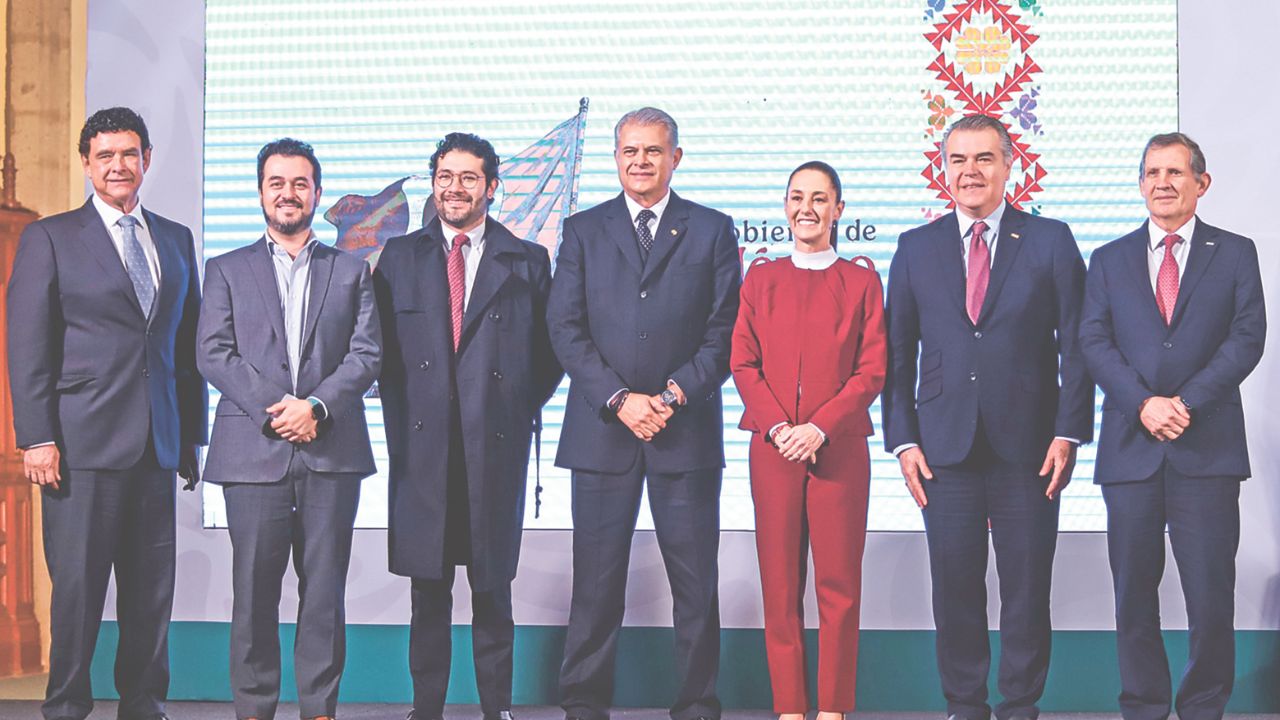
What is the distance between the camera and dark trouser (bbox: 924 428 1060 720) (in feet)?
11.8

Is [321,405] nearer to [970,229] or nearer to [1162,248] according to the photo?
[970,229]

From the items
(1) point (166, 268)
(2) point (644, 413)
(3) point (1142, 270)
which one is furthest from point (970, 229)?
(1) point (166, 268)

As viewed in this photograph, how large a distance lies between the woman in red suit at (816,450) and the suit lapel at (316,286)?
1.23 meters

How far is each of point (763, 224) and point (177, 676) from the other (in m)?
2.78

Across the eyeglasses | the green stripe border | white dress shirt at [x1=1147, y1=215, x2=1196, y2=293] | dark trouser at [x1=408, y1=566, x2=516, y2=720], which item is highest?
the eyeglasses

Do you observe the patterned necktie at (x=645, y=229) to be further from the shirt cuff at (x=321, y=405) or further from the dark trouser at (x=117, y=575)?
the dark trouser at (x=117, y=575)

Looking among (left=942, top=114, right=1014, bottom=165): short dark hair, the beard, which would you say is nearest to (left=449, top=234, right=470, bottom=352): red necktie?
the beard

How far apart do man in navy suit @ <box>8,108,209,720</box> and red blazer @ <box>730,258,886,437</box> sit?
5.89 ft

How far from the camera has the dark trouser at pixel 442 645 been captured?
3844 millimetres

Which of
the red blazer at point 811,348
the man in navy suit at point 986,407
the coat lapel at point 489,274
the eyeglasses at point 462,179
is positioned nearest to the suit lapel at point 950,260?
the man in navy suit at point 986,407

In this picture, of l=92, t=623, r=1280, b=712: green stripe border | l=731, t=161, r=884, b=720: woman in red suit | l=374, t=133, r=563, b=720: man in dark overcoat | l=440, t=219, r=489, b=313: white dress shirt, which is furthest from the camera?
l=92, t=623, r=1280, b=712: green stripe border

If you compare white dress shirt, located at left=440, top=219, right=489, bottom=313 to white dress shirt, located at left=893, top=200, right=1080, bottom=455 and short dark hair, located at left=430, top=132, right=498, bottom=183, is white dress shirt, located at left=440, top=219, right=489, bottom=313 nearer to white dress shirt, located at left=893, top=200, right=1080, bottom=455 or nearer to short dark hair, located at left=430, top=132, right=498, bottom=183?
short dark hair, located at left=430, top=132, right=498, bottom=183

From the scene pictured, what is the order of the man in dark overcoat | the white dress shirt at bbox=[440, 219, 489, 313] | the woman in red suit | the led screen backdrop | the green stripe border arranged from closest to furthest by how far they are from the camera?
the woman in red suit, the man in dark overcoat, the white dress shirt at bbox=[440, 219, 489, 313], the green stripe border, the led screen backdrop

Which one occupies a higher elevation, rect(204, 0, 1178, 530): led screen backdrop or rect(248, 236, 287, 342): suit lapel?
rect(204, 0, 1178, 530): led screen backdrop
